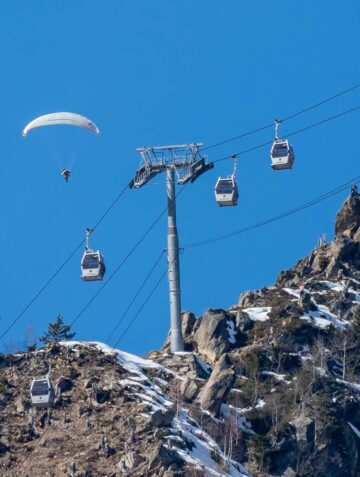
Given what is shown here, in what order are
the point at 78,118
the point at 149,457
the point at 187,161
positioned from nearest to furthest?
the point at 149,457, the point at 78,118, the point at 187,161

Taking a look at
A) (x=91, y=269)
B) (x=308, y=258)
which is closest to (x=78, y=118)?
(x=91, y=269)

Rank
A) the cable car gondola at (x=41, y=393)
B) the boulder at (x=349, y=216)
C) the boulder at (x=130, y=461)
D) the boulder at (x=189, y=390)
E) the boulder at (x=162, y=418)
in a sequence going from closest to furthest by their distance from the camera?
the boulder at (x=130, y=461)
the cable car gondola at (x=41, y=393)
the boulder at (x=162, y=418)
the boulder at (x=189, y=390)
the boulder at (x=349, y=216)

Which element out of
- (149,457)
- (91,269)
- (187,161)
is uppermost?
(187,161)

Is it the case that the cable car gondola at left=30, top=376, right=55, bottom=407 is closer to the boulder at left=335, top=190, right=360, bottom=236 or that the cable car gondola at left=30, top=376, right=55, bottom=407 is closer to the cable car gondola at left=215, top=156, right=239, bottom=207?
the cable car gondola at left=215, top=156, right=239, bottom=207

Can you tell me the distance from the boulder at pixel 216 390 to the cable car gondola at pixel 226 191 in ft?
31.7

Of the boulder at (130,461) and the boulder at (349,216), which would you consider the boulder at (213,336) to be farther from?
the boulder at (349,216)

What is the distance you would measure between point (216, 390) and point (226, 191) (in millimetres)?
10558

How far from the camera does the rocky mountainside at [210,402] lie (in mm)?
115688

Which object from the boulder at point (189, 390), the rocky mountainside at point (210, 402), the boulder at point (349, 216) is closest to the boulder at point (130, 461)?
the rocky mountainside at point (210, 402)

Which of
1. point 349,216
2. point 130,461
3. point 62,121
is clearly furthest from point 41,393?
point 349,216

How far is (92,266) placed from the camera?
121625mm

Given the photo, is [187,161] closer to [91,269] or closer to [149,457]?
[91,269]

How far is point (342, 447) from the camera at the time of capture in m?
122

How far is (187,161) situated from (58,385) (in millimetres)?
17604
